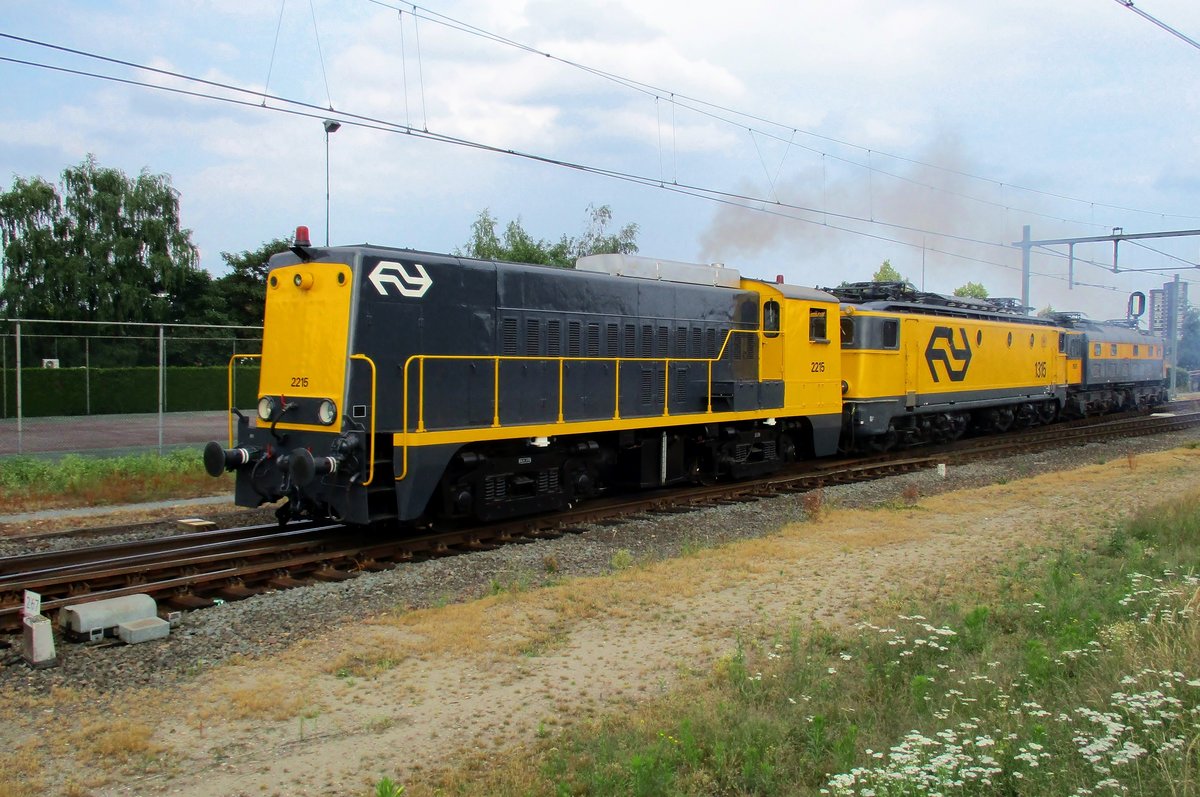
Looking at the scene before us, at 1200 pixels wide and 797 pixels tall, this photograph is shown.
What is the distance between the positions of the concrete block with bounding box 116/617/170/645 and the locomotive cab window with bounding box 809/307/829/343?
11699 mm

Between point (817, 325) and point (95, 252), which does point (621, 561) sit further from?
point (95, 252)

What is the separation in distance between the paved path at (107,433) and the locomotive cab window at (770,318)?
12.4 m

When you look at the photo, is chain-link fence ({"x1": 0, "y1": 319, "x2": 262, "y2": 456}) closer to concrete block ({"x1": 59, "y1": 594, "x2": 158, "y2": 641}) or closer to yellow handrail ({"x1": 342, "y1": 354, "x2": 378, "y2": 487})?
yellow handrail ({"x1": 342, "y1": 354, "x2": 378, "y2": 487})

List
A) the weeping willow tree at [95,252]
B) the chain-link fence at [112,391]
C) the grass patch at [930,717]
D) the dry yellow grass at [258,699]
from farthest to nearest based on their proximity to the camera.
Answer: the weeping willow tree at [95,252], the chain-link fence at [112,391], the dry yellow grass at [258,699], the grass patch at [930,717]

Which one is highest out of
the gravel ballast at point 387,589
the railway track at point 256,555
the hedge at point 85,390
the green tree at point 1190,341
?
the green tree at point 1190,341

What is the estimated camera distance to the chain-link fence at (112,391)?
19822 millimetres

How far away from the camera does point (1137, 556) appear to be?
8516mm

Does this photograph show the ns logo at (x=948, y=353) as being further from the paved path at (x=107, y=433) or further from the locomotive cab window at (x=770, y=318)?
the paved path at (x=107, y=433)

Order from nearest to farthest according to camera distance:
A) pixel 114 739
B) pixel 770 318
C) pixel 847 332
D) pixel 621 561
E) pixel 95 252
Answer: pixel 114 739, pixel 621 561, pixel 770 318, pixel 847 332, pixel 95 252

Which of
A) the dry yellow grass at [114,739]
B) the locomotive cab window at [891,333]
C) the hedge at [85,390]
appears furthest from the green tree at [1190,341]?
the dry yellow grass at [114,739]

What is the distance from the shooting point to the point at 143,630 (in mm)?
6711

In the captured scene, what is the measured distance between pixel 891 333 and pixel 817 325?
3241 mm

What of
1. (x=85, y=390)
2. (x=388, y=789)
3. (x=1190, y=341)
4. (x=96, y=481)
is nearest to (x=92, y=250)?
(x=85, y=390)

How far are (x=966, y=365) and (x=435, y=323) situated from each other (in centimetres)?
1532
